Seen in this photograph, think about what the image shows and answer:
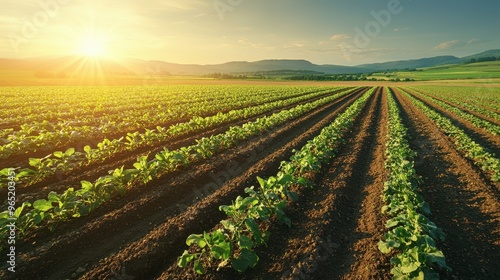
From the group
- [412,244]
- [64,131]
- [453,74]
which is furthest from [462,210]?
[453,74]

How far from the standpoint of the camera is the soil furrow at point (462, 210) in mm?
4770

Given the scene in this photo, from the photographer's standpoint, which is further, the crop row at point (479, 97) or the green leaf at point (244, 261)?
the crop row at point (479, 97)

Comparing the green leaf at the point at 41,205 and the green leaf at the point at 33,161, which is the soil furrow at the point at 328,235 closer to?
the green leaf at the point at 41,205

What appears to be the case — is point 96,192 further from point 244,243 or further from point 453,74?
point 453,74

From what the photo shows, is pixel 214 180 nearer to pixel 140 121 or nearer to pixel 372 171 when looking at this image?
pixel 372 171

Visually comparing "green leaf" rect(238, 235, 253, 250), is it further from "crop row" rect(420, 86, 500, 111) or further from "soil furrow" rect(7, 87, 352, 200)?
"crop row" rect(420, 86, 500, 111)

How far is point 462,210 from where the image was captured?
21.7 ft

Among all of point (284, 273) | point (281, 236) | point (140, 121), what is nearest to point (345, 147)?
point (281, 236)

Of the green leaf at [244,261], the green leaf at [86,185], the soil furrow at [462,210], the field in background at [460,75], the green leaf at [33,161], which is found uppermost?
the green leaf at [33,161]

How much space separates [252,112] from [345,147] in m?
10.8

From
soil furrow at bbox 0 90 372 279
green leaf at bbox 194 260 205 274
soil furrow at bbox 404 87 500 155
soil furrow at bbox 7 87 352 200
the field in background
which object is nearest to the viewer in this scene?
green leaf at bbox 194 260 205 274

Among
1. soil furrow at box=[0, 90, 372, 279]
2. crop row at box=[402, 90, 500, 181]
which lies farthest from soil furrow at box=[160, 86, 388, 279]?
crop row at box=[402, 90, 500, 181]

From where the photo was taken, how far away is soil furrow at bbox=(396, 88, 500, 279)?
4770 mm

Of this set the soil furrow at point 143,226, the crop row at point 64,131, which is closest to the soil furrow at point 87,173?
the soil furrow at point 143,226
